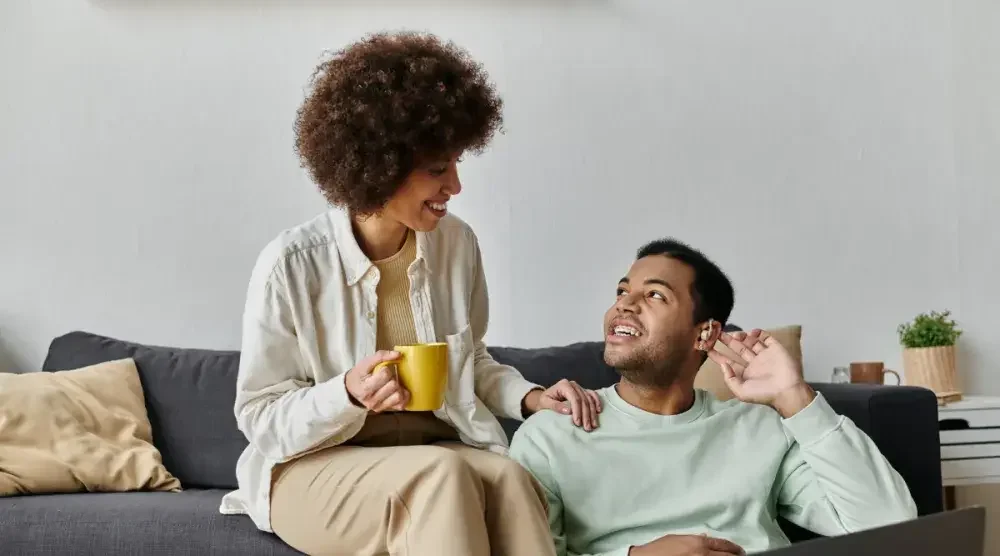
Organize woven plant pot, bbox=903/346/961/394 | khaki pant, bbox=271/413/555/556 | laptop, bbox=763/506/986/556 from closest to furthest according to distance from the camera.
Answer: laptop, bbox=763/506/986/556
khaki pant, bbox=271/413/555/556
woven plant pot, bbox=903/346/961/394

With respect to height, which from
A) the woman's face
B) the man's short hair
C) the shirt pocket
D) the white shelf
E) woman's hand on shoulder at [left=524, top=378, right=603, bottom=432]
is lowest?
the white shelf

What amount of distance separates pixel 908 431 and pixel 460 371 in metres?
1.01

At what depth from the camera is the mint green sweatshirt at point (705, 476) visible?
1724mm

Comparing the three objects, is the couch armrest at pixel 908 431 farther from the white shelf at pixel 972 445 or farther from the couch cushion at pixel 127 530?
the couch cushion at pixel 127 530

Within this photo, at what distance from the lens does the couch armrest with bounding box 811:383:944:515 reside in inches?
88.7

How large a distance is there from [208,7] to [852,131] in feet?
6.94

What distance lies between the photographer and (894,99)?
11.7 ft

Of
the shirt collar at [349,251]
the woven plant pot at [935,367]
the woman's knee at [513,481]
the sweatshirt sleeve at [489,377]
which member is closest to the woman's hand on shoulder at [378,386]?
the woman's knee at [513,481]

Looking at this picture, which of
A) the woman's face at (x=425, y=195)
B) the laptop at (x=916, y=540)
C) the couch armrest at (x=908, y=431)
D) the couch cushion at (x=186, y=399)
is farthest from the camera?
the couch cushion at (x=186, y=399)

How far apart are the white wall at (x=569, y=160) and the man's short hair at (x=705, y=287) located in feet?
4.34

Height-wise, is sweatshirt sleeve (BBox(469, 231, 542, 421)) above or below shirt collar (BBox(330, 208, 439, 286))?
below

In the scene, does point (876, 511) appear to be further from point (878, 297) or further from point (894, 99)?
point (894, 99)

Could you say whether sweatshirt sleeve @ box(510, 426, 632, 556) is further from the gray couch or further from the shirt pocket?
the gray couch

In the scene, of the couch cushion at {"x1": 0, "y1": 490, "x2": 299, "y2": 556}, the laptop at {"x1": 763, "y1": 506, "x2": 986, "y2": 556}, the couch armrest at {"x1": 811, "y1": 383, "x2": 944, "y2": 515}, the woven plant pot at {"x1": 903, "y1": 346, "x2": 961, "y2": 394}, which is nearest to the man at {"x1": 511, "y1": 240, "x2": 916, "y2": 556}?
the couch armrest at {"x1": 811, "y1": 383, "x2": 944, "y2": 515}
